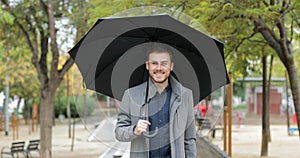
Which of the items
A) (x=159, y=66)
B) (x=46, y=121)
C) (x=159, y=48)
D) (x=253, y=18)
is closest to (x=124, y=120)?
(x=159, y=66)

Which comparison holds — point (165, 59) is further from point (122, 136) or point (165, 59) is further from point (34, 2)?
point (34, 2)

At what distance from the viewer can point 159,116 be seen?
4289mm

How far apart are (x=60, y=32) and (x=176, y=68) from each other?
13.4 metres

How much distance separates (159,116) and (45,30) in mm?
13237

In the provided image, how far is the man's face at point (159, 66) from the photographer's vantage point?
4289mm

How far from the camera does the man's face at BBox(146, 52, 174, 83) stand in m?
4.29

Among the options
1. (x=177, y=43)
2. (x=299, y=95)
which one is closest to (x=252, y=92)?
(x=299, y=95)

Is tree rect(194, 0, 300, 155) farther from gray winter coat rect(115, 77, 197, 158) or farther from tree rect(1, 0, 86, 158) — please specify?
tree rect(1, 0, 86, 158)

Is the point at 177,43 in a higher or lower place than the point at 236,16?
lower

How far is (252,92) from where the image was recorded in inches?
2365

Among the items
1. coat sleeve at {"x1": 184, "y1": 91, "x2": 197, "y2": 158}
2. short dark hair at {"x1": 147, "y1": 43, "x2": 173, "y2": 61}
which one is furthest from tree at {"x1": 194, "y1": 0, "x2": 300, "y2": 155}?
coat sleeve at {"x1": 184, "y1": 91, "x2": 197, "y2": 158}

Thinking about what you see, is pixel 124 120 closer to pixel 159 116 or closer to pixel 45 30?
pixel 159 116

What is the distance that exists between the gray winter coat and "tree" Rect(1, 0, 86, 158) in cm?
1132

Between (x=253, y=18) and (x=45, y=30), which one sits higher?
(x=45, y=30)
